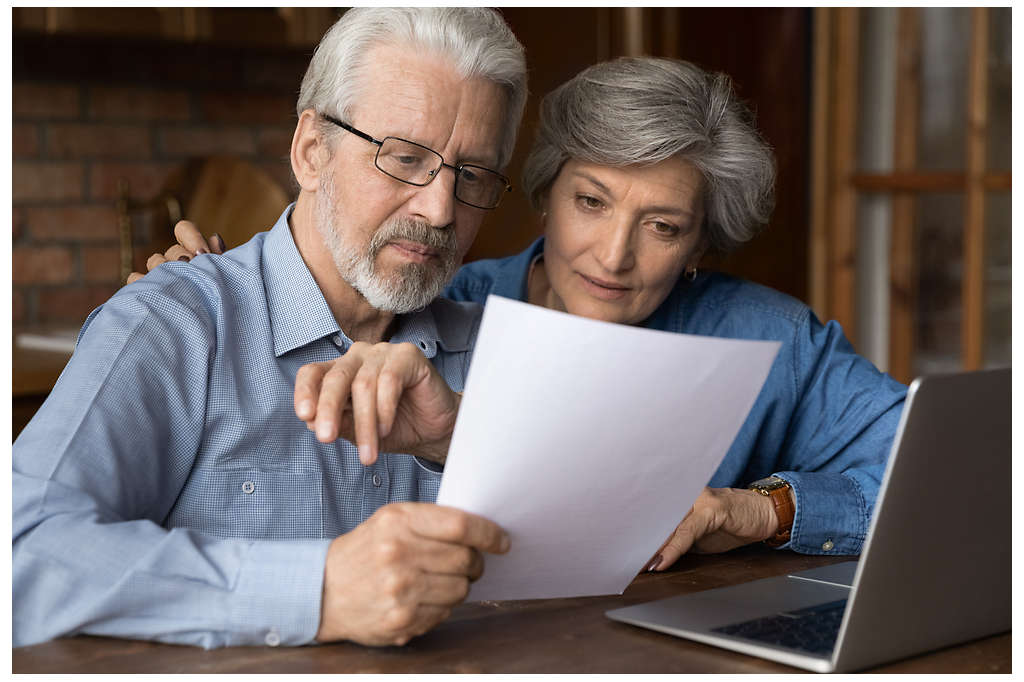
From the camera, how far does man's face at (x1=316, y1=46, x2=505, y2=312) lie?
53.8 inches

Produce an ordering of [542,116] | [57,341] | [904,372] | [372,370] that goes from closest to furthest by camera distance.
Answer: [372,370], [542,116], [57,341], [904,372]

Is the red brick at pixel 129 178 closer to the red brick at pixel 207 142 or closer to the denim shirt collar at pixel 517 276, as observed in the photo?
the red brick at pixel 207 142

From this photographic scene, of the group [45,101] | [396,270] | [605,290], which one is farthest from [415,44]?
[45,101]

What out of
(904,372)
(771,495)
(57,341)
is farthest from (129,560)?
(904,372)

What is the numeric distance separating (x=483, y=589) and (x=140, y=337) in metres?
0.47

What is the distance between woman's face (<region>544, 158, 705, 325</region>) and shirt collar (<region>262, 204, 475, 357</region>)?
0.27m

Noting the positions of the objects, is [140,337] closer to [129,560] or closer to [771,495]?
[129,560]

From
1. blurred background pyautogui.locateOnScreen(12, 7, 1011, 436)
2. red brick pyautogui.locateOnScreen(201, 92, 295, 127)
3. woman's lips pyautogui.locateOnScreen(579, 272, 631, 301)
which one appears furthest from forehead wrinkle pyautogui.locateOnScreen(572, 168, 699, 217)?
red brick pyautogui.locateOnScreen(201, 92, 295, 127)

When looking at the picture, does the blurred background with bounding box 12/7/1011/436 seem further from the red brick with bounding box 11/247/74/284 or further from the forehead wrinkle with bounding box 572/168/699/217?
the forehead wrinkle with bounding box 572/168/699/217

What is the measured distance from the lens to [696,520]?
127 cm

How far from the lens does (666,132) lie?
1634 millimetres

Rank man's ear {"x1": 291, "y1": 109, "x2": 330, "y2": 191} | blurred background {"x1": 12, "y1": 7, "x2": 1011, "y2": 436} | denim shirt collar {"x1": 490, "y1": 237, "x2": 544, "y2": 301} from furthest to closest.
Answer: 1. blurred background {"x1": 12, "y1": 7, "x2": 1011, "y2": 436}
2. denim shirt collar {"x1": 490, "y1": 237, "x2": 544, "y2": 301}
3. man's ear {"x1": 291, "y1": 109, "x2": 330, "y2": 191}

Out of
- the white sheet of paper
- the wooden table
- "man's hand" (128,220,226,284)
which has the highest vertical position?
"man's hand" (128,220,226,284)

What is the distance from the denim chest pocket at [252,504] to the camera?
4.08ft
